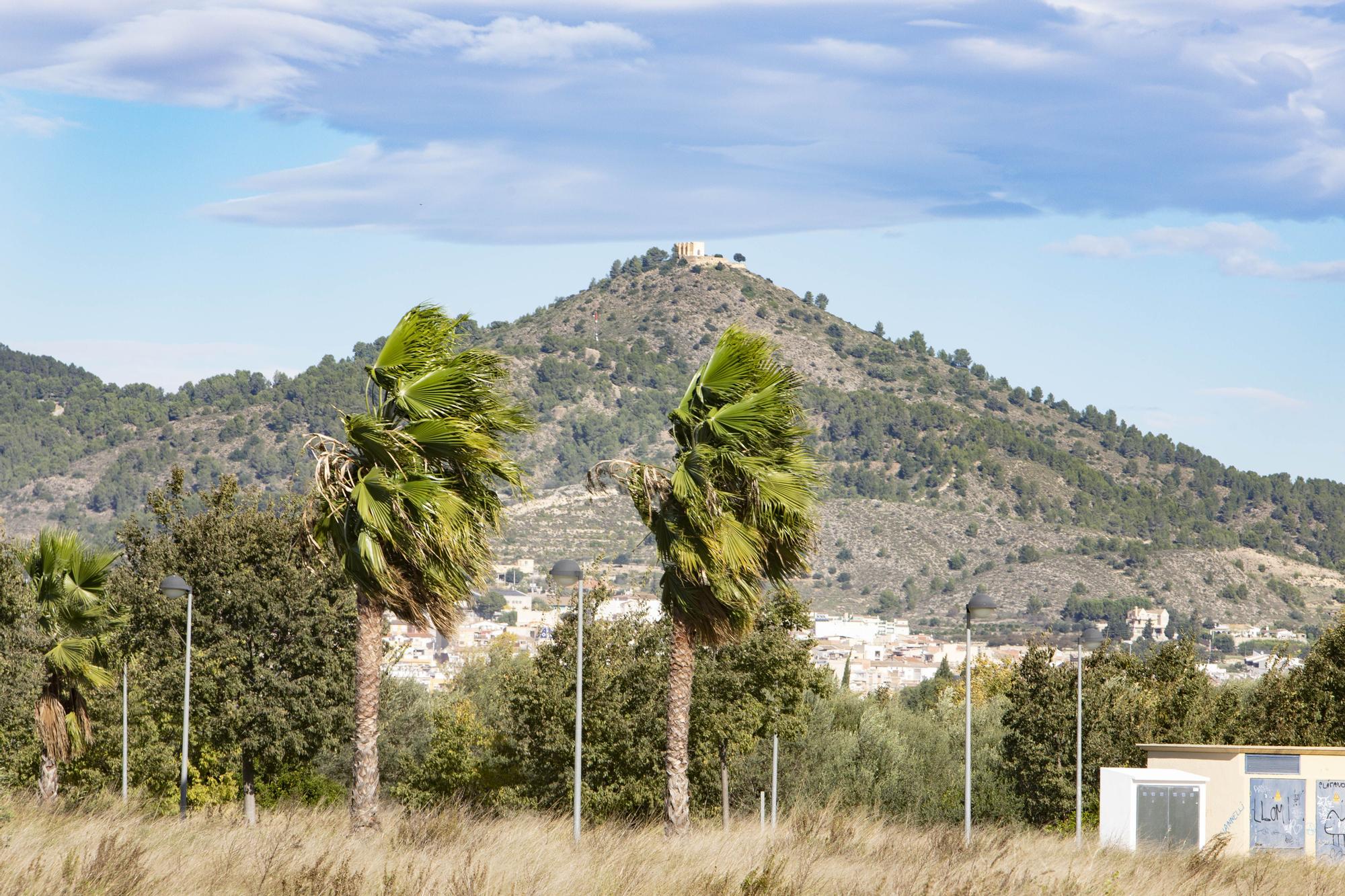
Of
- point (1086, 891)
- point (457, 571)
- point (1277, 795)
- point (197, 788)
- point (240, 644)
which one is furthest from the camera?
point (197, 788)

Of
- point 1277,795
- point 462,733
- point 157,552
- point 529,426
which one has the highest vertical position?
point 529,426

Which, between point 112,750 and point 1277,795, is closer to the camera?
point 1277,795

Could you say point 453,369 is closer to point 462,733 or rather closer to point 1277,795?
point 1277,795

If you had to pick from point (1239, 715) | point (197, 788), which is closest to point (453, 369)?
point (197, 788)

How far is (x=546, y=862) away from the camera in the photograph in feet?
45.4

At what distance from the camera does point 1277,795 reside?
74.2 feet

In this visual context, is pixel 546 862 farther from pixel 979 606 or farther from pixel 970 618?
pixel 970 618

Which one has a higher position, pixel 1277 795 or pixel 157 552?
pixel 157 552

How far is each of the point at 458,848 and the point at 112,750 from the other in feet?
80.5

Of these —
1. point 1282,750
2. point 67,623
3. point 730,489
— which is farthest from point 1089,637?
point 67,623

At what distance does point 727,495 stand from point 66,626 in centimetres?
1415

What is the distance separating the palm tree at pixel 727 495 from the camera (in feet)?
64.6

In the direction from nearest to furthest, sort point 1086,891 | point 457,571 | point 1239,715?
point 1086,891 → point 457,571 → point 1239,715

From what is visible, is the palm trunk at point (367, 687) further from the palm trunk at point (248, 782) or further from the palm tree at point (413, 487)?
the palm trunk at point (248, 782)
